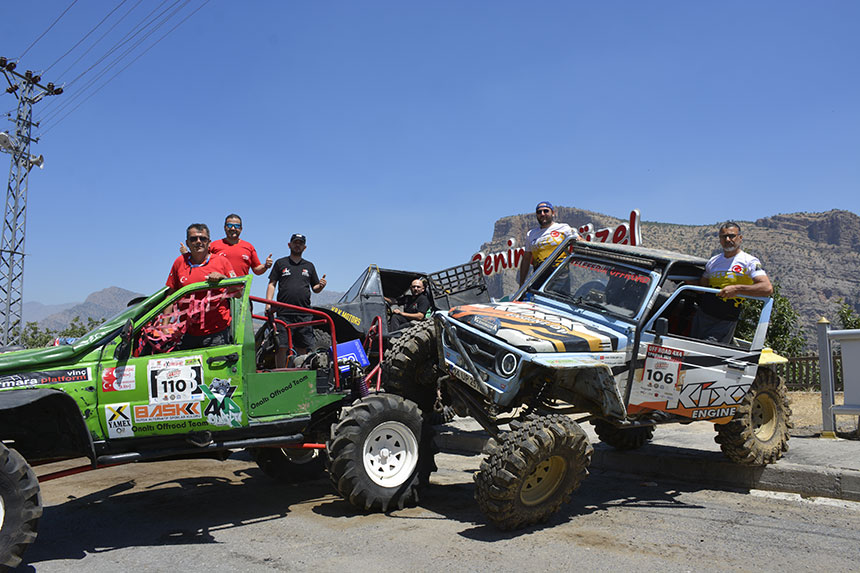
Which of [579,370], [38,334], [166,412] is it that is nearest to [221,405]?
[166,412]

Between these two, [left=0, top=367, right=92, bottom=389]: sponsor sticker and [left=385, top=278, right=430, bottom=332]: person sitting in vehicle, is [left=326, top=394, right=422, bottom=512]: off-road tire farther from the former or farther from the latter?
[left=385, top=278, right=430, bottom=332]: person sitting in vehicle

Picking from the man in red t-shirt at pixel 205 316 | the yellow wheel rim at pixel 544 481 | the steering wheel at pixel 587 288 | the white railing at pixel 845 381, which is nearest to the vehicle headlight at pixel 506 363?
the yellow wheel rim at pixel 544 481

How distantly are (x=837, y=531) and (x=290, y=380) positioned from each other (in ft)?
15.5

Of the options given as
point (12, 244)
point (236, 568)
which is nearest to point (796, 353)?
point (236, 568)

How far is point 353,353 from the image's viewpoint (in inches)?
279

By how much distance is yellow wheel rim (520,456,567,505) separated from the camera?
17.2 feet

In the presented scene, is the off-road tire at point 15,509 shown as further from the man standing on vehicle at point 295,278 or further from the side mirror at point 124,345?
the man standing on vehicle at point 295,278

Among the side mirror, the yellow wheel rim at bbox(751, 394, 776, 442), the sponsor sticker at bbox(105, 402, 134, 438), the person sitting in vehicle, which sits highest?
the person sitting in vehicle

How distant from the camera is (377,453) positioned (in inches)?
237

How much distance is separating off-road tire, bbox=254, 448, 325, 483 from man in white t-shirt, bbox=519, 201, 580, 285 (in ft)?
12.0

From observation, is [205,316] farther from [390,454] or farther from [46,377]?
[390,454]

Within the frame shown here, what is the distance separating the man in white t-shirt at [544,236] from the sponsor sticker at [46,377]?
530cm

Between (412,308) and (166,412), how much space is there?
5.61m

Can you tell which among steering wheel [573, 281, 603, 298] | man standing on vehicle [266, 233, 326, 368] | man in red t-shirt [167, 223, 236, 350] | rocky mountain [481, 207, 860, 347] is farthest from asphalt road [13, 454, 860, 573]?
rocky mountain [481, 207, 860, 347]
